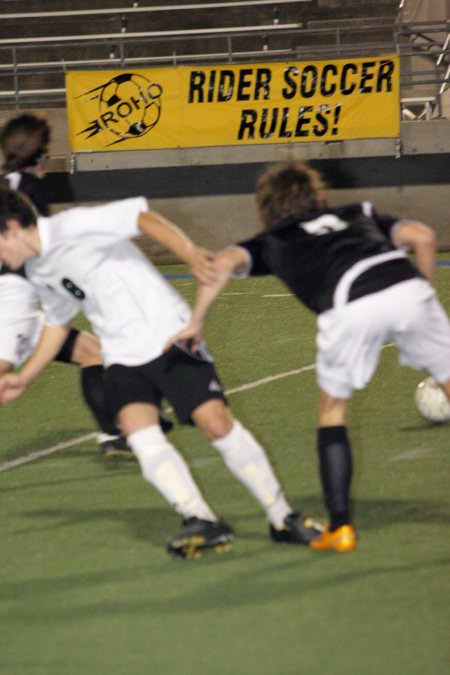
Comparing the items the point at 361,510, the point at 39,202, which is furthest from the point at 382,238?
the point at 39,202

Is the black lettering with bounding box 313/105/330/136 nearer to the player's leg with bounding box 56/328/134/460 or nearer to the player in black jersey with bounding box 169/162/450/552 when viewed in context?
the player's leg with bounding box 56/328/134/460

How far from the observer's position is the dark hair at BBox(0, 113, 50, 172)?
6258 mm

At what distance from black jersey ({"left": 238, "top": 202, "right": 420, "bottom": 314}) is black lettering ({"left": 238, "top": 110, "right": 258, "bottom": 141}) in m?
12.1

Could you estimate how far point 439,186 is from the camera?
17359mm

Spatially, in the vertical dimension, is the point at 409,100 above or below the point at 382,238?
below

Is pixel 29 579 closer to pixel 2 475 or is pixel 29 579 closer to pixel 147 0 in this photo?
pixel 2 475

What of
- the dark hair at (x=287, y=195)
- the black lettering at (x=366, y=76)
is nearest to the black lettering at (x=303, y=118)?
the black lettering at (x=366, y=76)

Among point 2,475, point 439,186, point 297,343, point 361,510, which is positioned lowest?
point 439,186

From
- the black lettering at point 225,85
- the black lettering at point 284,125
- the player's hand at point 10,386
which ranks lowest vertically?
the black lettering at point 284,125

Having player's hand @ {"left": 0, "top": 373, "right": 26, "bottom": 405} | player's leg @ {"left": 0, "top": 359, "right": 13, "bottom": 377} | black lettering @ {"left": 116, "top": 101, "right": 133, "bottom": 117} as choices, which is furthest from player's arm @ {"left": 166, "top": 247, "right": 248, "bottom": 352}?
black lettering @ {"left": 116, "top": 101, "right": 133, "bottom": 117}

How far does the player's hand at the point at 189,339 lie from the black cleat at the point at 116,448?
2025 millimetres

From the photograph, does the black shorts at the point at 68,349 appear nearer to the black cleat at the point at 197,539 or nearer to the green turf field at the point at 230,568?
the green turf field at the point at 230,568

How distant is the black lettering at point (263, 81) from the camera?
16.3m

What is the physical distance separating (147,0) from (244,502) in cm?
1728
